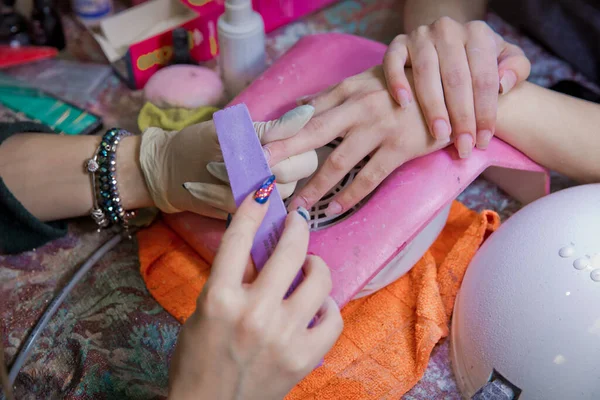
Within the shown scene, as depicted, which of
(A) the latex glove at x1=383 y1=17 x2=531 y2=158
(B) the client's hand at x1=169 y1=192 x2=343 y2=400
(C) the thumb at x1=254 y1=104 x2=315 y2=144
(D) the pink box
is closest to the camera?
(B) the client's hand at x1=169 y1=192 x2=343 y2=400

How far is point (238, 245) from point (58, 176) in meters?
0.52

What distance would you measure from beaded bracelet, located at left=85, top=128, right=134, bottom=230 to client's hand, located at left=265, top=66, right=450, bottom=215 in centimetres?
32

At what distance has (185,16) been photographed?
55.7 inches

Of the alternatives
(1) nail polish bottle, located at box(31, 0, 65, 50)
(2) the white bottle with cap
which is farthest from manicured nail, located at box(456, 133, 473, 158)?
(1) nail polish bottle, located at box(31, 0, 65, 50)

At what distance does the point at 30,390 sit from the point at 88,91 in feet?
2.39

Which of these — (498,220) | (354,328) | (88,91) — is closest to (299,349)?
(354,328)

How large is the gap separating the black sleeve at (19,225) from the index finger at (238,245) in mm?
499

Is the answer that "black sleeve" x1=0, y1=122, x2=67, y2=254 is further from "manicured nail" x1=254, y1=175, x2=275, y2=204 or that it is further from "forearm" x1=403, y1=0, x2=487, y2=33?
"forearm" x1=403, y1=0, x2=487, y2=33

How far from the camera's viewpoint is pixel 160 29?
1396 mm

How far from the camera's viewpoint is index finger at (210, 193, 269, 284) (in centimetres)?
62

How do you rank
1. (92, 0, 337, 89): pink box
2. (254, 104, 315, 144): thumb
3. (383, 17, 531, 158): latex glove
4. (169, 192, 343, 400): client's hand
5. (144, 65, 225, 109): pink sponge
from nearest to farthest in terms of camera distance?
(169, 192, 343, 400): client's hand, (254, 104, 315, 144): thumb, (383, 17, 531, 158): latex glove, (144, 65, 225, 109): pink sponge, (92, 0, 337, 89): pink box

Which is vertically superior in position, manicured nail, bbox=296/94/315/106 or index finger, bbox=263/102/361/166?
index finger, bbox=263/102/361/166

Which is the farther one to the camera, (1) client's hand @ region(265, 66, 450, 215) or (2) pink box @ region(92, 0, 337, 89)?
(2) pink box @ region(92, 0, 337, 89)

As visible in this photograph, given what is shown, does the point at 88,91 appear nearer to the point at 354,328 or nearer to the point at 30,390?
the point at 30,390
